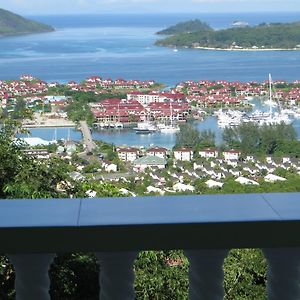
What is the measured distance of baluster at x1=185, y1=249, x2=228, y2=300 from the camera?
20.9 inches

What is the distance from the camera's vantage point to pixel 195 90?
19.4 meters

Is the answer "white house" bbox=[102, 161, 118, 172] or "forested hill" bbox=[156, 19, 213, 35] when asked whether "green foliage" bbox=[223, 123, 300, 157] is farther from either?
"forested hill" bbox=[156, 19, 213, 35]

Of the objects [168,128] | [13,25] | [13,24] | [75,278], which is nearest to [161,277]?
[75,278]

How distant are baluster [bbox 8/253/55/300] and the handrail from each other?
0.01m

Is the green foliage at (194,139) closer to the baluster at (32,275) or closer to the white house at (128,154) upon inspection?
the white house at (128,154)

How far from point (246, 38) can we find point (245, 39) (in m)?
0.07

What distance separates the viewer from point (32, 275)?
53 cm

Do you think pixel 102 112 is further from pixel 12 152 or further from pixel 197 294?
pixel 197 294

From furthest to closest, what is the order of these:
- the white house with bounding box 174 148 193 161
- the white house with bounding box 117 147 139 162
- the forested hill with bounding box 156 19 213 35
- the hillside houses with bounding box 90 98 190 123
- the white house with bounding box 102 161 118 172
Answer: the forested hill with bounding box 156 19 213 35 → the hillside houses with bounding box 90 98 190 123 → the white house with bounding box 174 148 193 161 → the white house with bounding box 117 147 139 162 → the white house with bounding box 102 161 118 172

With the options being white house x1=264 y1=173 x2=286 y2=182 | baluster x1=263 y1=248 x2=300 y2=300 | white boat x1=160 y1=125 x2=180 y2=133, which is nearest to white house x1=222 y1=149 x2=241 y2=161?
white house x1=264 y1=173 x2=286 y2=182

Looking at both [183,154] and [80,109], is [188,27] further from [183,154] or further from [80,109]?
[183,154]

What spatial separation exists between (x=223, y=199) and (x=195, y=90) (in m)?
18.9

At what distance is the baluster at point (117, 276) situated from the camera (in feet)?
1.73

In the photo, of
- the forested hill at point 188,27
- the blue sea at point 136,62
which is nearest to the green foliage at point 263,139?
the blue sea at point 136,62
